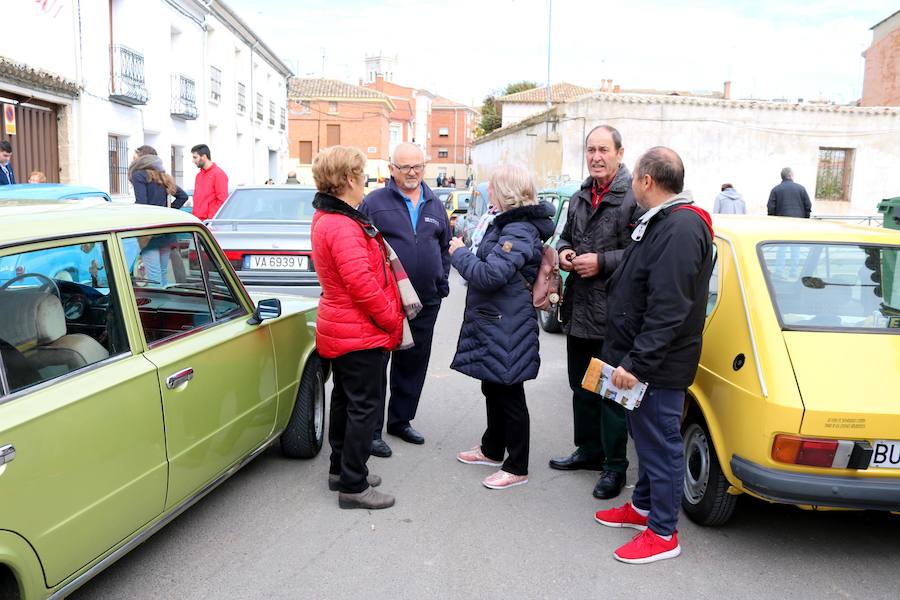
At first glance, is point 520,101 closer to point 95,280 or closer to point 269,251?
point 269,251

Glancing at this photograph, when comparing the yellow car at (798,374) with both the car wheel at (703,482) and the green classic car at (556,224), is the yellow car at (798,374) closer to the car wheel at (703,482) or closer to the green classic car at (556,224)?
the car wheel at (703,482)

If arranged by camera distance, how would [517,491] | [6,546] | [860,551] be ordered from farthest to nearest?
[517,491]
[860,551]
[6,546]

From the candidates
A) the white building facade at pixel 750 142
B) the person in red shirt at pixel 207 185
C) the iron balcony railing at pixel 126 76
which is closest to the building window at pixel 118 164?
the iron balcony railing at pixel 126 76

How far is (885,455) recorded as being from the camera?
3119mm

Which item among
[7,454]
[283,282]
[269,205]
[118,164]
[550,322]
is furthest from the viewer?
[118,164]

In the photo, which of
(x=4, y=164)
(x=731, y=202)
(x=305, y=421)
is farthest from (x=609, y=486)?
(x=731, y=202)

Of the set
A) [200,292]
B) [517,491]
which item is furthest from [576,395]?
[200,292]

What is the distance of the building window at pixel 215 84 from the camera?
942 inches

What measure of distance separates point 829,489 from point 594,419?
149cm

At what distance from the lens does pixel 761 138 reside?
880 inches

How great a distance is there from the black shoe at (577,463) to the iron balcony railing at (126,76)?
15149mm

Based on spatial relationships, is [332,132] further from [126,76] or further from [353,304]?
[353,304]

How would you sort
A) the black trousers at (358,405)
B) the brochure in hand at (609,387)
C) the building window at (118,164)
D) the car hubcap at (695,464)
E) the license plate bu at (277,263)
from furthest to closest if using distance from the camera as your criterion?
the building window at (118,164) → the license plate bu at (277,263) → the black trousers at (358,405) → the car hubcap at (695,464) → the brochure in hand at (609,387)

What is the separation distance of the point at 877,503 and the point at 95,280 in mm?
3294
